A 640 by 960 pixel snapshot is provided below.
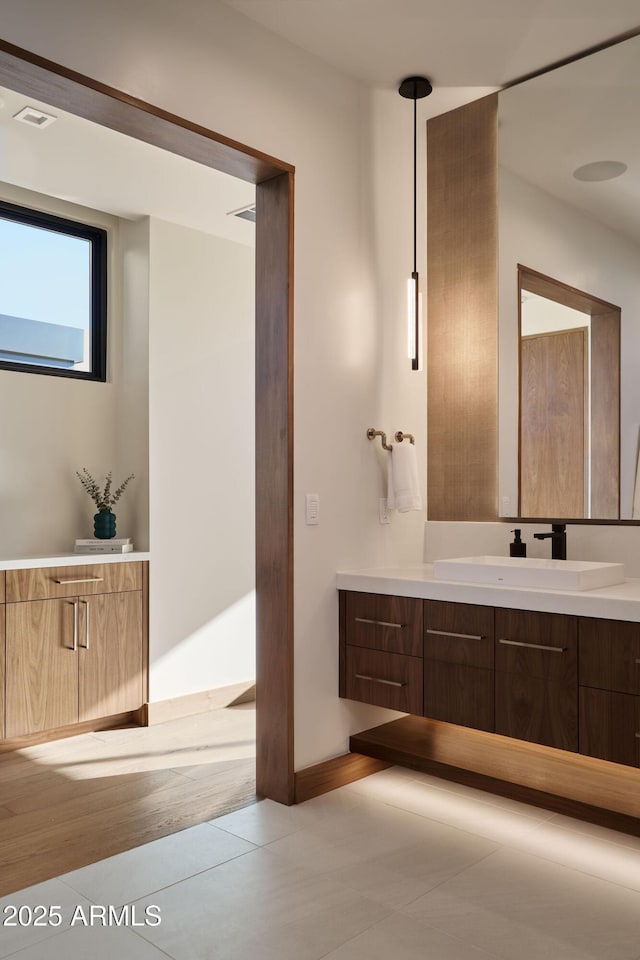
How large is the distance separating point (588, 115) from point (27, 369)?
282 centimetres

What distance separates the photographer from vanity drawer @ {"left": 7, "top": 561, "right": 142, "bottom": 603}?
3447mm

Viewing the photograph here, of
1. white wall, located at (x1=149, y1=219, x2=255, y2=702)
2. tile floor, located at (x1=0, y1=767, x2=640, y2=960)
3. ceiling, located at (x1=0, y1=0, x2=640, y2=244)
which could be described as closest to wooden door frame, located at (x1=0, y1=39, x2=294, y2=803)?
tile floor, located at (x1=0, y1=767, x2=640, y2=960)

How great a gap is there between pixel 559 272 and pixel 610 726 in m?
1.74

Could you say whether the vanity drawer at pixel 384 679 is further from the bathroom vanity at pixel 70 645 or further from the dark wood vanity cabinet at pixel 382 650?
the bathroom vanity at pixel 70 645

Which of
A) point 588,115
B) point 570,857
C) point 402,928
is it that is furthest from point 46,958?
point 588,115

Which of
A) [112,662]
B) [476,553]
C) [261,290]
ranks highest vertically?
[261,290]

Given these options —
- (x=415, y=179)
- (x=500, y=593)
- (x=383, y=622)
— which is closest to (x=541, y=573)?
(x=500, y=593)

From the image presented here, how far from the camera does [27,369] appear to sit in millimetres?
3867

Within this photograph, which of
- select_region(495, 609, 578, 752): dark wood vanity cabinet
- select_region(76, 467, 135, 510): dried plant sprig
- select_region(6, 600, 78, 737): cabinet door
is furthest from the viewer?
select_region(76, 467, 135, 510): dried plant sprig

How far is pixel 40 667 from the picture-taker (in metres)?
3.51

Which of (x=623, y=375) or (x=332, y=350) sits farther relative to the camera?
(x=332, y=350)

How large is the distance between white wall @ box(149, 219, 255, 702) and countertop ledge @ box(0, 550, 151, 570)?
155 mm

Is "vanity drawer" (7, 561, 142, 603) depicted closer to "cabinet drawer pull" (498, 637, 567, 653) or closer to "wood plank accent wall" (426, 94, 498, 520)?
"wood plank accent wall" (426, 94, 498, 520)

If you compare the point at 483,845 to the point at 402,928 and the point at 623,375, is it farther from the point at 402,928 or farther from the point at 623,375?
the point at 623,375
